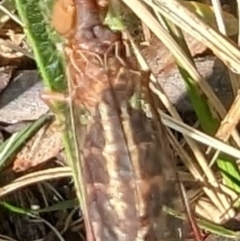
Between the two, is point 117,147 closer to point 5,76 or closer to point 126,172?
point 126,172

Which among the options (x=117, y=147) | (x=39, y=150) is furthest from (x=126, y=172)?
(x=39, y=150)

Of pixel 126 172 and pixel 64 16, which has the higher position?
pixel 64 16

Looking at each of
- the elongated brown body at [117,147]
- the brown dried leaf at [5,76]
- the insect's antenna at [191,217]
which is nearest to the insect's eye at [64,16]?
the elongated brown body at [117,147]

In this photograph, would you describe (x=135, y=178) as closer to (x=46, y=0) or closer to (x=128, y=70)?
(x=128, y=70)

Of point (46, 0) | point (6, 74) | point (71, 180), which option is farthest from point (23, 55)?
point (46, 0)

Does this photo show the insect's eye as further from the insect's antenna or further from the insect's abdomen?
the insect's antenna

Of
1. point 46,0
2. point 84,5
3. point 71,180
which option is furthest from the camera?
point 71,180
